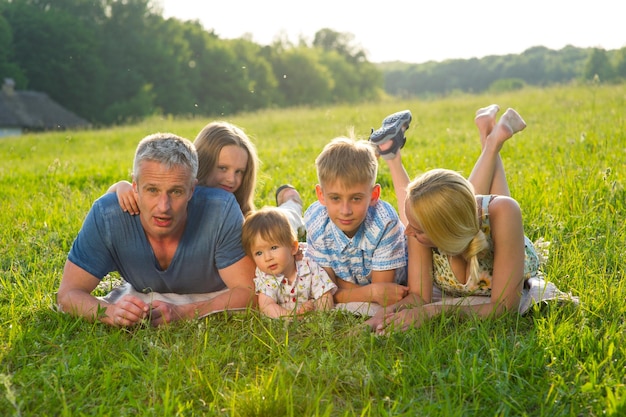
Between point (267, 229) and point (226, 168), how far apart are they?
1.06 meters

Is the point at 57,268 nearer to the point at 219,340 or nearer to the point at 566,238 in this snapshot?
the point at 219,340

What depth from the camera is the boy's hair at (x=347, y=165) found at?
4.06 metres

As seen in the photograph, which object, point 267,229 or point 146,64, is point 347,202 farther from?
point 146,64

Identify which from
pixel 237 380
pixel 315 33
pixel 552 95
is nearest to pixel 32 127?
pixel 552 95

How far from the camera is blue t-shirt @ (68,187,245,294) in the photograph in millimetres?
4191

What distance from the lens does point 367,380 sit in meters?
3.02

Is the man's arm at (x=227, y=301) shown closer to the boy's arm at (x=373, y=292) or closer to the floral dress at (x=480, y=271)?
the boy's arm at (x=373, y=292)

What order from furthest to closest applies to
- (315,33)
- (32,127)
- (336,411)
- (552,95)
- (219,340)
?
(315,33) → (32,127) → (552,95) → (219,340) → (336,411)

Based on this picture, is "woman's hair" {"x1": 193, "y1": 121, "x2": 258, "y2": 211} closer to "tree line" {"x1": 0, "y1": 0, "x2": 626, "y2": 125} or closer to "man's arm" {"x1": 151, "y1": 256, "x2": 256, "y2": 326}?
"man's arm" {"x1": 151, "y1": 256, "x2": 256, "y2": 326}

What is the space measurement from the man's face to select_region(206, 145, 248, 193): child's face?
38.9 inches

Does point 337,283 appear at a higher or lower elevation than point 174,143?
lower

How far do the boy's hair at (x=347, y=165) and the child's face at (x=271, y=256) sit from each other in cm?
51

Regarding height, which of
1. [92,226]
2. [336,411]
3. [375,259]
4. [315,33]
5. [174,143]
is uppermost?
[315,33]

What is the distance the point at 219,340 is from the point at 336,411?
112 cm
